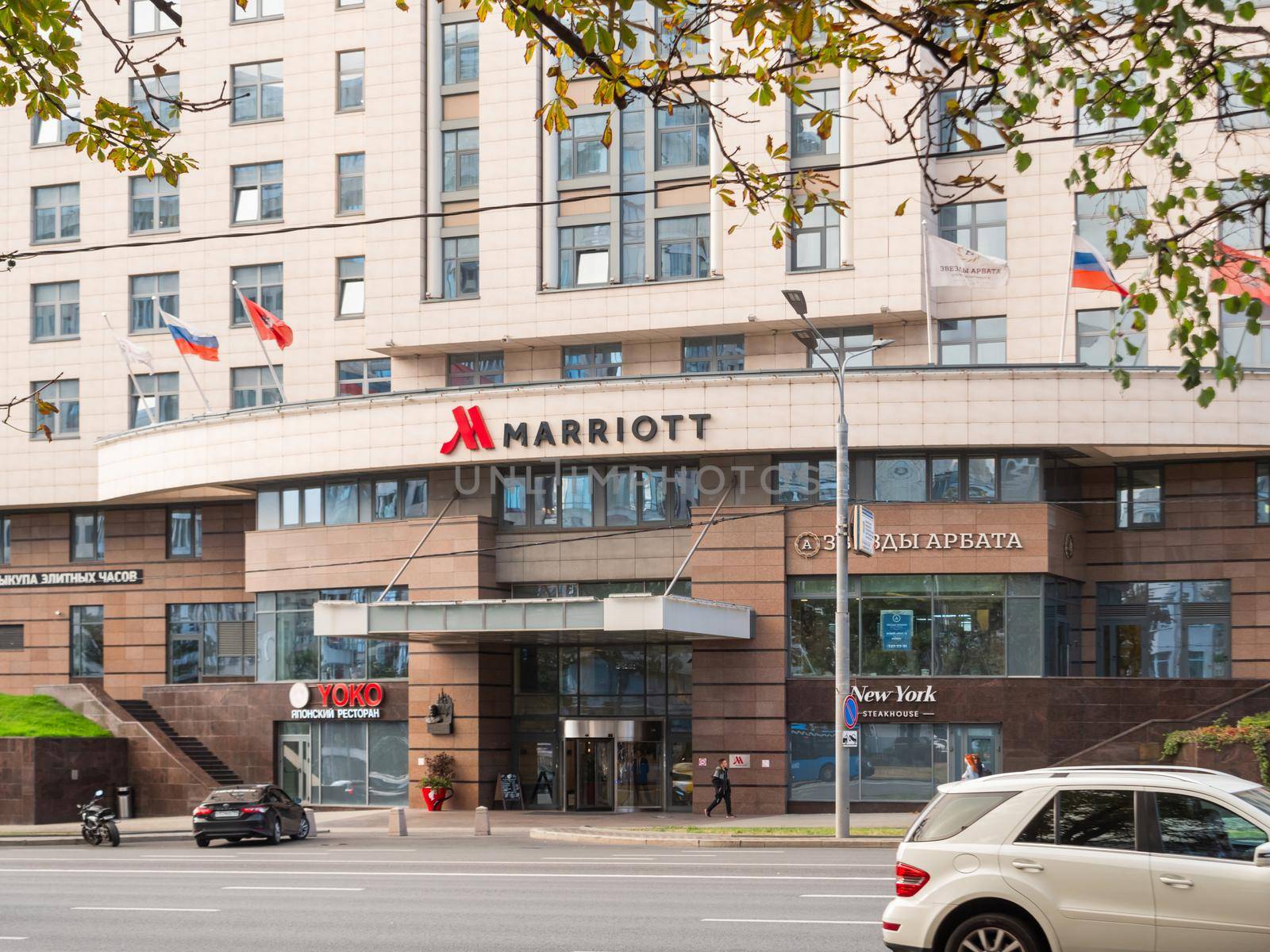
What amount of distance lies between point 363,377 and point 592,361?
7260mm

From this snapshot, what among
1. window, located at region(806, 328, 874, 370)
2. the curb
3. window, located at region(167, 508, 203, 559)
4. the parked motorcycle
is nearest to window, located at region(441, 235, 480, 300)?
window, located at region(806, 328, 874, 370)

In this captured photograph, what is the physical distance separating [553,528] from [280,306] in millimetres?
12029

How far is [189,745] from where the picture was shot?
4812 cm

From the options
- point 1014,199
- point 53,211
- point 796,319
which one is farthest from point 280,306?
point 1014,199

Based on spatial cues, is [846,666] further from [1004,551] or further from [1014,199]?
[1014,199]

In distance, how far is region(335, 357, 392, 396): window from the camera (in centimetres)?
4791

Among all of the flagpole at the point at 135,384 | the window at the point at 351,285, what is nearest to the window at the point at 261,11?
the window at the point at 351,285

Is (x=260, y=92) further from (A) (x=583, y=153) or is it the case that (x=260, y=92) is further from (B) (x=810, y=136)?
(B) (x=810, y=136)

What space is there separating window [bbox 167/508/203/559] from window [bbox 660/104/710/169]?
18.6 m

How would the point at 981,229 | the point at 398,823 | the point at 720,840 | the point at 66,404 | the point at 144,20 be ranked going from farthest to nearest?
the point at 144,20
the point at 66,404
the point at 981,229
the point at 398,823
the point at 720,840

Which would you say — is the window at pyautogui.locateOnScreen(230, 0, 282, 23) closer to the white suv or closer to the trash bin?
the trash bin

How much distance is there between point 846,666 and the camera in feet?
108

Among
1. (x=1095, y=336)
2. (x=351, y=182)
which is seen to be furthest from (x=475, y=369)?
(x=1095, y=336)

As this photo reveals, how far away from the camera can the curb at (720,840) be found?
31.2 m
